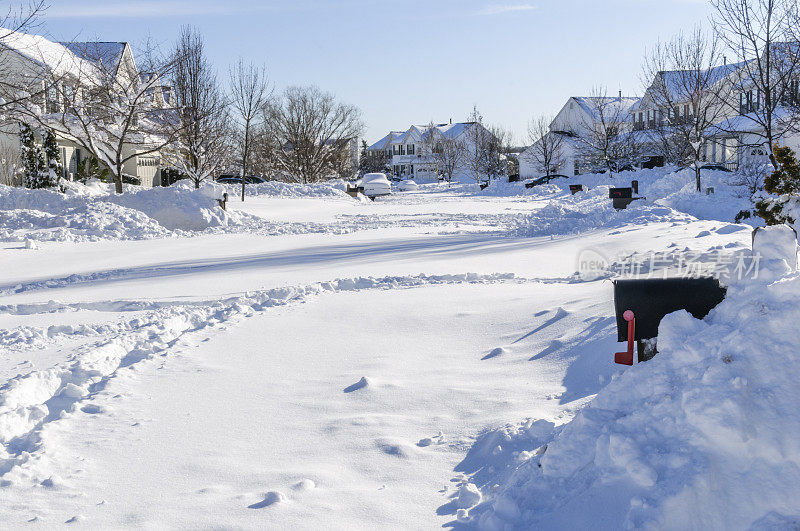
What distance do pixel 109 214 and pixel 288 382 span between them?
532 inches

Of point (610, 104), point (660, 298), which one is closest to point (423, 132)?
point (610, 104)

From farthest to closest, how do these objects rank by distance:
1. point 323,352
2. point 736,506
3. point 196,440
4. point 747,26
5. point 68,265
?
point 747,26
point 68,265
point 323,352
point 196,440
point 736,506

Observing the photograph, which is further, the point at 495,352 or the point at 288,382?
the point at 495,352

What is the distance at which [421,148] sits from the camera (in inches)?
3848

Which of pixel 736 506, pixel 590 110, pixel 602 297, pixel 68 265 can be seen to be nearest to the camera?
Result: pixel 736 506

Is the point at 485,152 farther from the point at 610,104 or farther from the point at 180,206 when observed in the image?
the point at 180,206

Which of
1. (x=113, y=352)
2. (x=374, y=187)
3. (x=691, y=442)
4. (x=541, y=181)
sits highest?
(x=541, y=181)

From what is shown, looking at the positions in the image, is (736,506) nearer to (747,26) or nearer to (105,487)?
(105,487)

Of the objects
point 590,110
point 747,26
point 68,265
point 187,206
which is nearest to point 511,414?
point 68,265

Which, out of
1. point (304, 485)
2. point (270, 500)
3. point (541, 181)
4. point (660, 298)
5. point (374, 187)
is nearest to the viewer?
point (270, 500)

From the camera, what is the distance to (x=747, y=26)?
18.1 m

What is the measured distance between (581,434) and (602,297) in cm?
461

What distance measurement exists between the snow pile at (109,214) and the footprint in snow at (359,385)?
40.1 feet

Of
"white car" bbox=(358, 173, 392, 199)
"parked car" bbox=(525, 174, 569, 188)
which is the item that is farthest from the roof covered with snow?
"white car" bbox=(358, 173, 392, 199)
